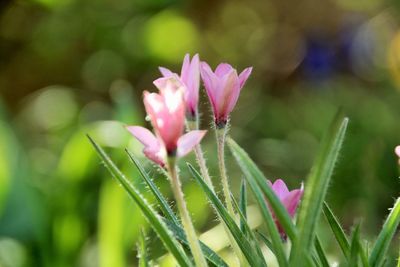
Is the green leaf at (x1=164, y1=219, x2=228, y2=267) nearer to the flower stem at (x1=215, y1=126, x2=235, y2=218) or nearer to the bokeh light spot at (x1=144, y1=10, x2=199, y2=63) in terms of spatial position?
the flower stem at (x1=215, y1=126, x2=235, y2=218)

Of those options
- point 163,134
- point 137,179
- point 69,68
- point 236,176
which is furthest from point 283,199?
point 69,68

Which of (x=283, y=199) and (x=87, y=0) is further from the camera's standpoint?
(x=87, y=0)

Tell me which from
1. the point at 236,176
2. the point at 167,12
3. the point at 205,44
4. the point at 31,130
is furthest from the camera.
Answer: the point at 205,44

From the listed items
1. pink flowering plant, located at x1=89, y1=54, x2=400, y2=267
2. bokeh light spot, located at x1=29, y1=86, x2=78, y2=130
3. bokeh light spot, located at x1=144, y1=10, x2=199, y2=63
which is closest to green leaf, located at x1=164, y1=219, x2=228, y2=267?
pink flowering plant, located at x1=89, y1=54, x2=400, y2=267

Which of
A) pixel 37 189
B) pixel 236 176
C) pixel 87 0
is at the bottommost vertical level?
pixel 236 176

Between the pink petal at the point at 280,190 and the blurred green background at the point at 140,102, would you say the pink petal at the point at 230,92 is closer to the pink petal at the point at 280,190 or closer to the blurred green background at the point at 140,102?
the pink petal at the point at 280,190

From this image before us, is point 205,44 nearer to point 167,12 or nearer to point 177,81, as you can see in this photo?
point 167,12

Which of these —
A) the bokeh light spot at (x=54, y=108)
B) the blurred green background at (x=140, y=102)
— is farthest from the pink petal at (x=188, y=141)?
the bokeh light spot at (x=54, y=108)
